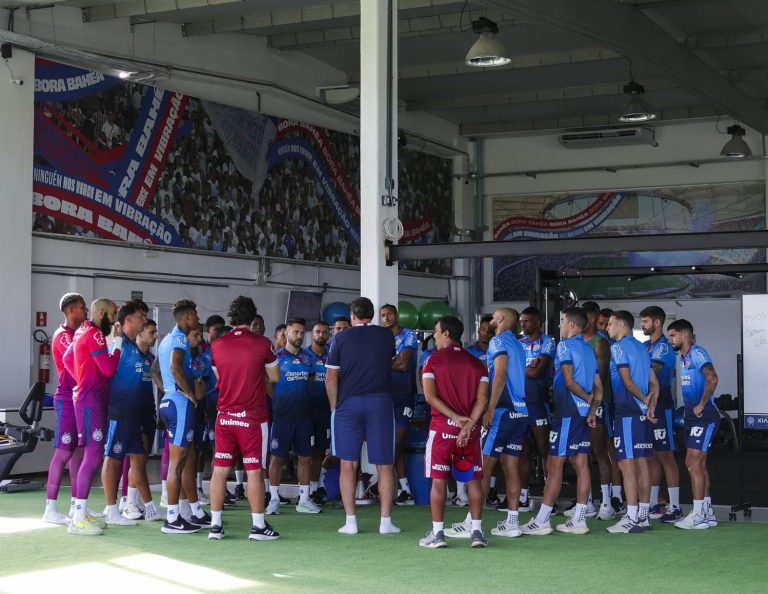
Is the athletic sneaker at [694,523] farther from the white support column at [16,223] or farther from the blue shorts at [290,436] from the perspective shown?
the white support column at [16,223]

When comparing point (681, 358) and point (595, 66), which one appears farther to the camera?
point (595, 66)

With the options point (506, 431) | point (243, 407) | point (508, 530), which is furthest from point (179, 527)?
point (506, 431)

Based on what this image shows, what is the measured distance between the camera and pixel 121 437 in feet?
25.3

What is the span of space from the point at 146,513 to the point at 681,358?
4072 millimetres

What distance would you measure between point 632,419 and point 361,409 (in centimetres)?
189

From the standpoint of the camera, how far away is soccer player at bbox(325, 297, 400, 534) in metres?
7.39

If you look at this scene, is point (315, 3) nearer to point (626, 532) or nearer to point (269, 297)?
point (269, 297)

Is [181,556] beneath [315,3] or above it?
beneath

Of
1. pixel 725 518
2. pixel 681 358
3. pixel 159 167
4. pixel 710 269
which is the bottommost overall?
pixel 725 518

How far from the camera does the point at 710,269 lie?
10.9 m

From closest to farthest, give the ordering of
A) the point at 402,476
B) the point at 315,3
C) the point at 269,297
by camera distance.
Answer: the point at 402,476
the point at 315,3
the point at 269,297

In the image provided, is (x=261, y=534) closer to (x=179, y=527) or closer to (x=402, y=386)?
(x=179, y=527)

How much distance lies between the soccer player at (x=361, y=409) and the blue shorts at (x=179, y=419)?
958 mm

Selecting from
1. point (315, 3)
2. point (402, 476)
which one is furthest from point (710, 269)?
point (315, 3)
